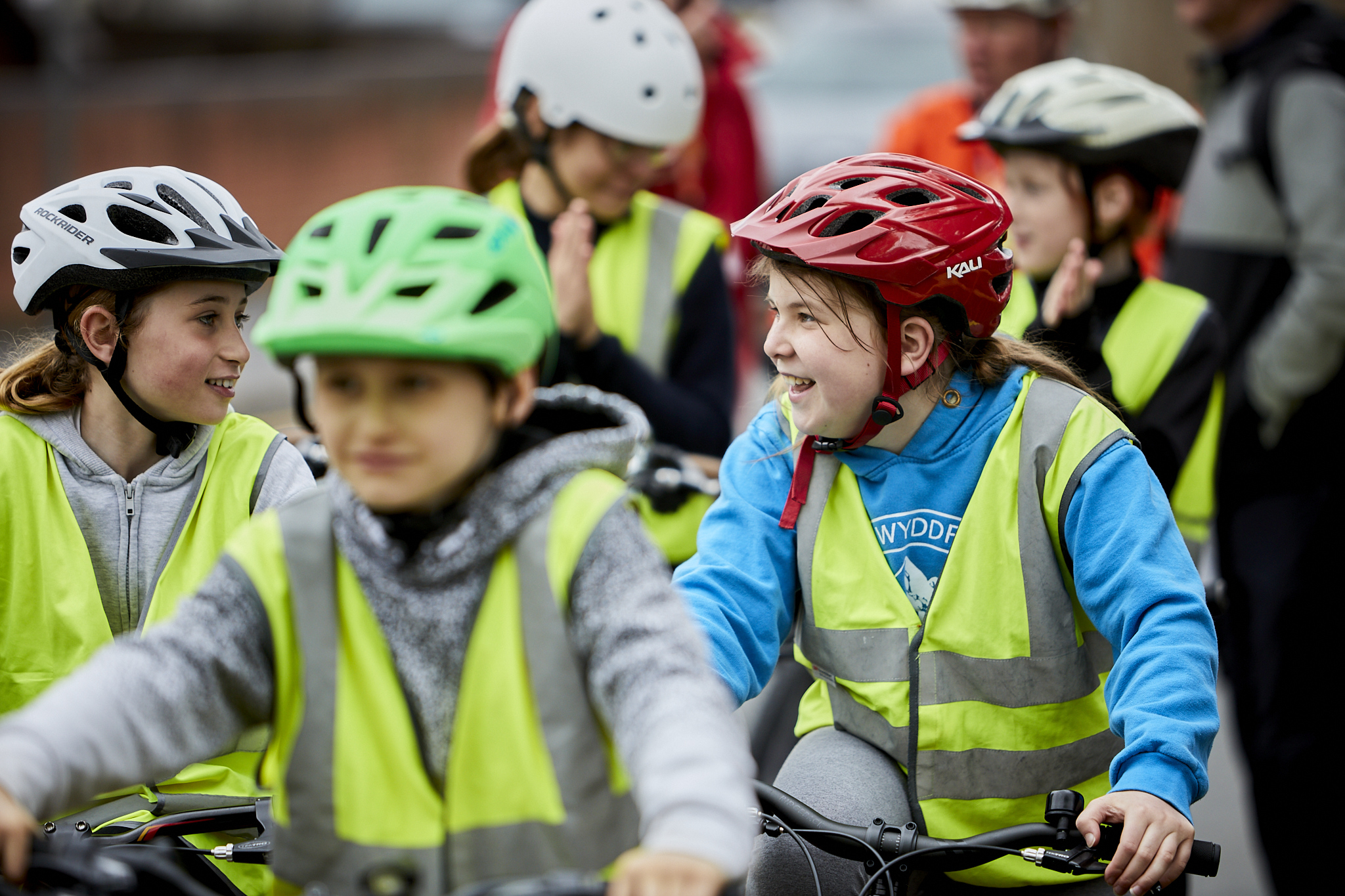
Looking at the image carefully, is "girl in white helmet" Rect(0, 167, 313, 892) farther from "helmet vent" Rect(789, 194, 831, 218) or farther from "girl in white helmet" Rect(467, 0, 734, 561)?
"girl in white helmet" Rect(467, 0, 734, 561)

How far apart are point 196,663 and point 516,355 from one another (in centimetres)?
67

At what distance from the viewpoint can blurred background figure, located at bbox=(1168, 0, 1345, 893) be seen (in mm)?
5707

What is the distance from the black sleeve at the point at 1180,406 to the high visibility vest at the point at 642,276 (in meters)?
1.71

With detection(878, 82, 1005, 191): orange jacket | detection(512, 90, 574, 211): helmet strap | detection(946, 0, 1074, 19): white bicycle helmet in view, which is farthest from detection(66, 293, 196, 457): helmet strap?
detection(946, 0, 1074, 19): white bicycle helmet

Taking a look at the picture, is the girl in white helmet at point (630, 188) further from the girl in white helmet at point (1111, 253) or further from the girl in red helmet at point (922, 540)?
the girl in red helmet at point (922, 540)

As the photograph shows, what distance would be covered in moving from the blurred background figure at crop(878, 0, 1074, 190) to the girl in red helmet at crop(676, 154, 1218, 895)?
10.6ft

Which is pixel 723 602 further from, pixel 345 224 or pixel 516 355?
pixel 345 224

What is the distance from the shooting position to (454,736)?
2301 millimetres

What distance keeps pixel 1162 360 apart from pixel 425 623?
287 centimetres

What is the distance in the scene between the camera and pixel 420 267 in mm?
2238

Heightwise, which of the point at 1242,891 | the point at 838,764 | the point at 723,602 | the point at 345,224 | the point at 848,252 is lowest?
the point at 1242,891

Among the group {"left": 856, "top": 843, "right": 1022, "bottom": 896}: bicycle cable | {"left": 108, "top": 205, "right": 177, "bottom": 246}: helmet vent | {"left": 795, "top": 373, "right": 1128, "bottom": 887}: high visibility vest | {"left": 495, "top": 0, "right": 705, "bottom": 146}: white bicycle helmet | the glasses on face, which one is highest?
{"left": 495, "top": 0, "right": 705, "bottom": 146}: white bicycle helmet

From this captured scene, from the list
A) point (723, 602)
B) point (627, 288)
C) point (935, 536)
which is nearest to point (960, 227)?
point (935, 536)

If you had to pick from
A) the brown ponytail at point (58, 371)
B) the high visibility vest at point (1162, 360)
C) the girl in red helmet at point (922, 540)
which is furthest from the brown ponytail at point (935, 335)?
the brown ponytail at point (58, 371)
